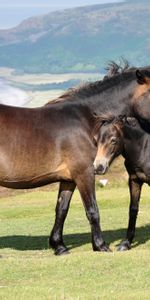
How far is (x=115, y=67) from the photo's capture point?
1255 centimetres

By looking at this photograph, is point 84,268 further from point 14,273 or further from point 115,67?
point 115,67

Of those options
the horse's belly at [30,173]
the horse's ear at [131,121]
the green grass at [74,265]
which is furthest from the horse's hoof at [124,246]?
the horse's ear at [131,121]

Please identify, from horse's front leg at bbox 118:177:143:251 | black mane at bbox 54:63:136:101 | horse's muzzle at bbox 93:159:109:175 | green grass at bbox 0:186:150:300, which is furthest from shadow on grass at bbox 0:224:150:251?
black mane at bbox 54:63:136:101

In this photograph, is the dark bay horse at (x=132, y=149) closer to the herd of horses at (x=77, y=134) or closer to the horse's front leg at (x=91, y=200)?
the herd of horses at (x=77, y=134)

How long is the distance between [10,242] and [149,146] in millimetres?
3295

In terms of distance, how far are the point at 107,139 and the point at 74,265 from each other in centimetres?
205

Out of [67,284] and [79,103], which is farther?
[79,103]

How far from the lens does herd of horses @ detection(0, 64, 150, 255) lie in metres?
11.9

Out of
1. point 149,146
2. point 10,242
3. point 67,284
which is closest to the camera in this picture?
point 67,284

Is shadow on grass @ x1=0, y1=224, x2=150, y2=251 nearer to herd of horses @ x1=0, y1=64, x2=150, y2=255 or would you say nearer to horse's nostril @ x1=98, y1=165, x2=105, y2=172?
herd of horses @ x1=0, y1=64, x2=150, y2=255

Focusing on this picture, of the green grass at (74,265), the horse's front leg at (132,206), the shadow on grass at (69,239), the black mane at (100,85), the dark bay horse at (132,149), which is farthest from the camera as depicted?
the shadow on grass at (69,239)

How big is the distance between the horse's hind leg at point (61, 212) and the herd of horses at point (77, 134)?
0.36ft

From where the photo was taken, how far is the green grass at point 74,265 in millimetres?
9070

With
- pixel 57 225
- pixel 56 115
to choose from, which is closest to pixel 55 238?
pixel 57 225
